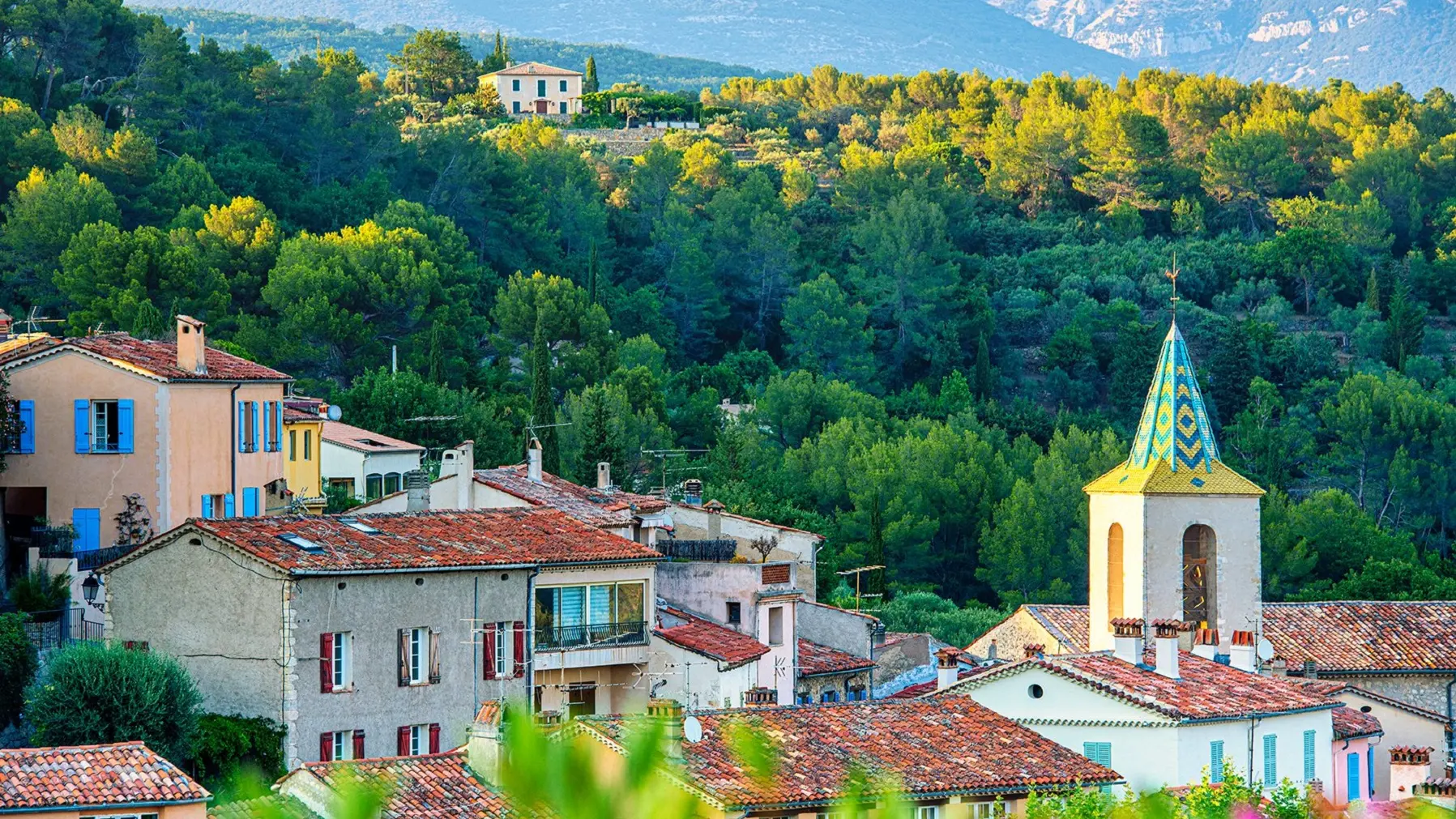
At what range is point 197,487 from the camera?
33.2 metres

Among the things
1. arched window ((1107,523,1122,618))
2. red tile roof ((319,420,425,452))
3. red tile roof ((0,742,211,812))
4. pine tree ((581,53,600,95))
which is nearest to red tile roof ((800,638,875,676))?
arched window ((1107,523,1122,618))

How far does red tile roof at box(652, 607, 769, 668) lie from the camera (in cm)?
3111

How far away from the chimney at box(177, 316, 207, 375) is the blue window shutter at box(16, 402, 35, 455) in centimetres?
195

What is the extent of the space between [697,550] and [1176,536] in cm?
652

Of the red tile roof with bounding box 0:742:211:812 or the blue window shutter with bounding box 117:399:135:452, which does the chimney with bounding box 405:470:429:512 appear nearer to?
the blue window shutter with bounding box 117:399:135:452

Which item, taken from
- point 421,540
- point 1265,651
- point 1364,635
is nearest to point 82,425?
point 421,540

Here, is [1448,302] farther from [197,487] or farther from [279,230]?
[197,487]

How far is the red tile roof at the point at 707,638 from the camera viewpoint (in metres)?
31.1

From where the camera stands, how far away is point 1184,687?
28.0 m

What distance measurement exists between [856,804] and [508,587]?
76.6ft

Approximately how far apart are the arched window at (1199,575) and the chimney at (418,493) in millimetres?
10296

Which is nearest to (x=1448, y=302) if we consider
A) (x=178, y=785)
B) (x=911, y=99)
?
(x=911, y=99)

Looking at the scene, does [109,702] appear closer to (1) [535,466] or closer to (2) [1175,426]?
(1) [535,466]

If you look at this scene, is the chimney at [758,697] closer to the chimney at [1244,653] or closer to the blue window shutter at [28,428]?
the chimney at [1244,653]
